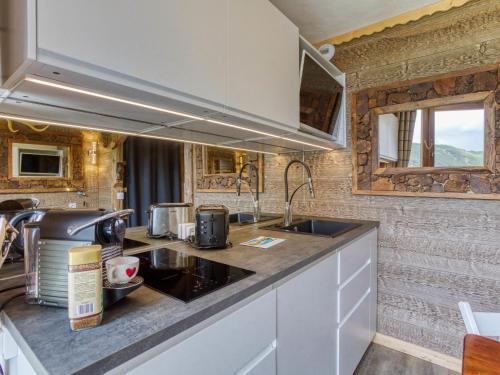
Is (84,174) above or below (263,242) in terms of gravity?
above

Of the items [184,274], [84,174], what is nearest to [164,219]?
[84,174]

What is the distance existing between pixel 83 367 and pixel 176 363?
216 mm

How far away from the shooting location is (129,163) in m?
1.29

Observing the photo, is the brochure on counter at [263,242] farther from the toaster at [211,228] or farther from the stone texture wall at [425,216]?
the stone texture wall at [425,216]

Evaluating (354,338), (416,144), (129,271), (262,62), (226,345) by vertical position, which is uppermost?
(262,62)

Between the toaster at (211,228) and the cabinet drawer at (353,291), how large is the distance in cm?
71

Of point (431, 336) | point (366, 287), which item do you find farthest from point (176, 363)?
point (431, 336)

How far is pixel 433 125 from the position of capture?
→ 179 cm

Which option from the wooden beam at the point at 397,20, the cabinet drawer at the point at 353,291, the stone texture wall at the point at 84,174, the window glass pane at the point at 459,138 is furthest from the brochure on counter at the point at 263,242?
the wooden beam at the point at 397,20

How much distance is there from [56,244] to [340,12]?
206 centimetres

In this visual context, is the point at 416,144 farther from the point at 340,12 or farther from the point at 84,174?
the point at 84,174

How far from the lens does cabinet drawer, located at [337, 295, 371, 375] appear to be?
4.79 feet

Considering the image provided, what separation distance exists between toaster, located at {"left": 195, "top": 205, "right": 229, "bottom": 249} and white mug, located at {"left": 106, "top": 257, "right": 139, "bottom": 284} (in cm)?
55

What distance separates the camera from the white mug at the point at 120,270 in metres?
0.69
